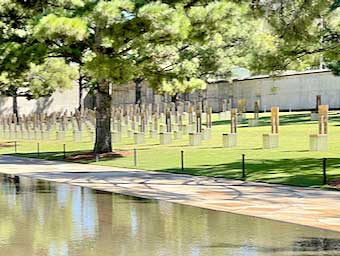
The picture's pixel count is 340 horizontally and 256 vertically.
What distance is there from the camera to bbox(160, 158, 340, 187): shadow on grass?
1523 cm

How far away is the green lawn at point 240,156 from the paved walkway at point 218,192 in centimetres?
104

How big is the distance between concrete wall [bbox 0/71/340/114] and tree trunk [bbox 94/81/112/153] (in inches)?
843

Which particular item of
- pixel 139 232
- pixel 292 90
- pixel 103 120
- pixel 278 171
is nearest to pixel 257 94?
pixel 292 90

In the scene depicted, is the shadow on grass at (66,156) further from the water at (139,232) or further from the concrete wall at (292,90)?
the concrete wall at (292,90)

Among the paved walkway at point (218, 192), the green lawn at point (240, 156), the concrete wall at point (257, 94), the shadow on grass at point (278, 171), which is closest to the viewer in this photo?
the paved walkway at point (218, 192)

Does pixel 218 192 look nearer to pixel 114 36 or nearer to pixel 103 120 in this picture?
pixel 114 36

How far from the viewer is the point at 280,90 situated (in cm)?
5019

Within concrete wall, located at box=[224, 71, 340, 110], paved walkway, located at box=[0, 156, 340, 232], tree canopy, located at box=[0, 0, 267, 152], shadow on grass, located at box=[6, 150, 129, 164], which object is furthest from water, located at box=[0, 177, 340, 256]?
concrete wall, located at box=[224, 71, 340, 110]


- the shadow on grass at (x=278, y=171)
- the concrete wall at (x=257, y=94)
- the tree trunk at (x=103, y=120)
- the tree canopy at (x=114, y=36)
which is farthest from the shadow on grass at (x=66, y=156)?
the concrete wall at (x=257, y=94)

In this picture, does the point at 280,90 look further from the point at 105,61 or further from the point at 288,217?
the point at 288,217

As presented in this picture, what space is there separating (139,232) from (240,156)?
12.6m

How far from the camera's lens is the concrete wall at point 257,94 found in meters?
47.4

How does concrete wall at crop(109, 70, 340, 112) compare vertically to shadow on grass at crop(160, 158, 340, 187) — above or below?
above

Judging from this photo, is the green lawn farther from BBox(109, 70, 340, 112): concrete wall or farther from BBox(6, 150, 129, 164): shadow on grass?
BBox(109, 70, 340, 112): concrete wall
